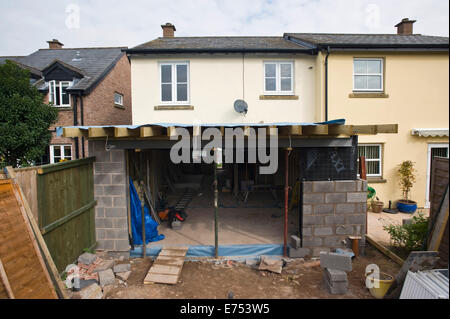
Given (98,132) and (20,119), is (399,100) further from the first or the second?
(20,119)

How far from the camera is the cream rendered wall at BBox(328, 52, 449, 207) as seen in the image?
30.7 feet

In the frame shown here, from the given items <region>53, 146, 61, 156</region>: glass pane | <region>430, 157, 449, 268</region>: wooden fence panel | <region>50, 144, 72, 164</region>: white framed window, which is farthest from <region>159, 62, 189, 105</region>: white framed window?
<region>430, 157, 449, 268</region>: wooden fence panel

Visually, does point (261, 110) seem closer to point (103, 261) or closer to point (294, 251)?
point (294, 251)

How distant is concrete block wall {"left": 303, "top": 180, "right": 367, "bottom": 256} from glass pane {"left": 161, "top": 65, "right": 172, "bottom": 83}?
6765mm

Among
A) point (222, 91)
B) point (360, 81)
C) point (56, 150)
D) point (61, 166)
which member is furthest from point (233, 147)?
point (56, 150)

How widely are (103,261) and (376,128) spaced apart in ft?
20.9

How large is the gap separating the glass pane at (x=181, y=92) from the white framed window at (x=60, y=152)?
6.67 metres

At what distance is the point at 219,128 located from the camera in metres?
5.31

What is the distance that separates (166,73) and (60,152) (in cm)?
721

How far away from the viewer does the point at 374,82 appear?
9.55 metres

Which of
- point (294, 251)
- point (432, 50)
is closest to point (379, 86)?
point (432, 50)

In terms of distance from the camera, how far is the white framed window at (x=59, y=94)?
12336 mm

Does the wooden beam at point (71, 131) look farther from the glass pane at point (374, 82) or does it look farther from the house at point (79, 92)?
the glass pane at point (374, 82)

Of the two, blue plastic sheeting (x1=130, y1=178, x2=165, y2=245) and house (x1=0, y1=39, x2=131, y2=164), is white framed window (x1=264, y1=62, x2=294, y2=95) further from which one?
house (x1=0, y1=39, x2=131, y2=164)
